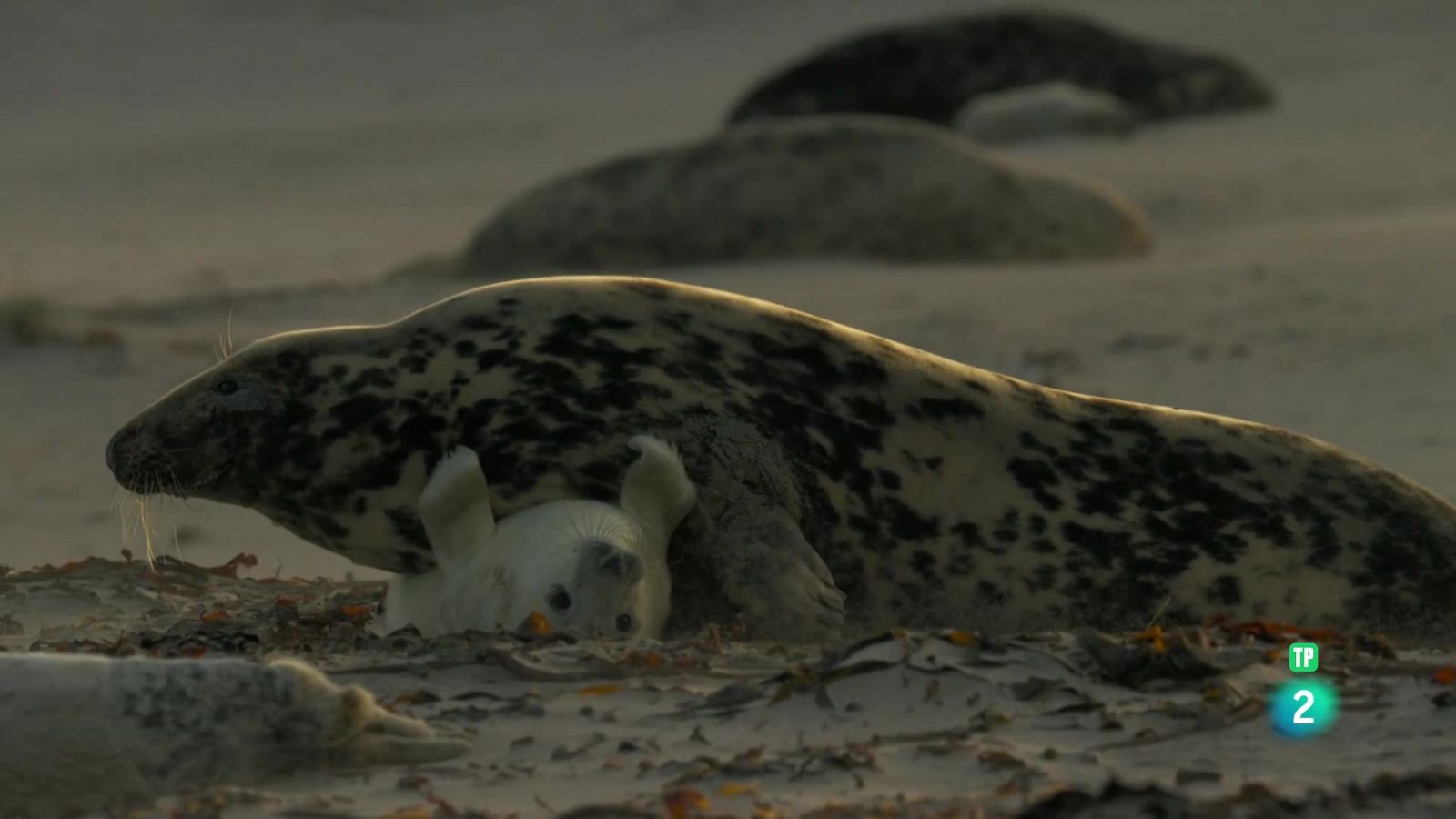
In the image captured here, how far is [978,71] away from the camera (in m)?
22.5

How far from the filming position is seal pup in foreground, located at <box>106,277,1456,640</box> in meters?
5.31

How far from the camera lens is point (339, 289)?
13875 millimetres

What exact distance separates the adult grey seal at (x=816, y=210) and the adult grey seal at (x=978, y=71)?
7.72m

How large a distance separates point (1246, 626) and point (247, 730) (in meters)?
1.87

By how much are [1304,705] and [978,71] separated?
61.7ft

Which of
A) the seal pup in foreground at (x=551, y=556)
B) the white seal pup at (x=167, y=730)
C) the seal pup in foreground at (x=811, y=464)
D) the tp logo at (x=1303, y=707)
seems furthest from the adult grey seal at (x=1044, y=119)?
the white seal pup at (x=167, y=730)

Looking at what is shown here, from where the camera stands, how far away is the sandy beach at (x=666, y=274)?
3.84 m

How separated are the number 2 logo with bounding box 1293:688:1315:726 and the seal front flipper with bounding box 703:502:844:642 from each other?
3.87ft

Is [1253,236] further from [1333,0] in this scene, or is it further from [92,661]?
[1333,0]

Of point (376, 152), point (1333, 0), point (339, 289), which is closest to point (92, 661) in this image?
point (339, 289)

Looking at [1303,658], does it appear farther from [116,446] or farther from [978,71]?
[978,71]

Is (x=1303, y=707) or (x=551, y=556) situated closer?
(x=1303, y=707)

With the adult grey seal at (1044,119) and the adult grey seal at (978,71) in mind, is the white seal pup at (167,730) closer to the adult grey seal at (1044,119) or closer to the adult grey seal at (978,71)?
the adult grey seal at (1044,119)

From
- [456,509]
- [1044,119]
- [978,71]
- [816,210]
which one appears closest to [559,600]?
[456,509]
